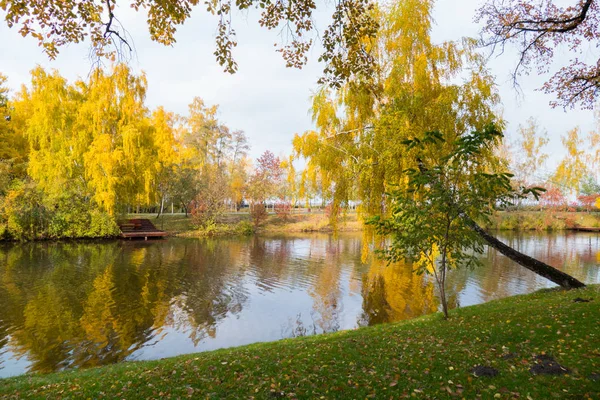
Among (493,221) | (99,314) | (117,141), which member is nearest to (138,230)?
(117,141)

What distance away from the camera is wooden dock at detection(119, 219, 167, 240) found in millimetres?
30987

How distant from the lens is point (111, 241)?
2931 centimetres

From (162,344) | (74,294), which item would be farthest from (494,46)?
(74,294)

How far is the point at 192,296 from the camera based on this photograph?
44.4 feet

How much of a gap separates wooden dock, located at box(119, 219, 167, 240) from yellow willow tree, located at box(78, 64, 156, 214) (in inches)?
137

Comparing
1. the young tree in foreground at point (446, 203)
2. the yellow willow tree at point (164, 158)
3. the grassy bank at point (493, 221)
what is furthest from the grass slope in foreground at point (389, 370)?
the grassy bank at point (493, 221)

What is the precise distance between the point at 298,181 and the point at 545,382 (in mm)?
8482

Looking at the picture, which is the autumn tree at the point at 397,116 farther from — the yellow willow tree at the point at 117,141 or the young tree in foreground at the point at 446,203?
the yellow willow tree at the point at 117,141

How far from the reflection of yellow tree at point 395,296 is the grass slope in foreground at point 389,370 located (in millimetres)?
4363

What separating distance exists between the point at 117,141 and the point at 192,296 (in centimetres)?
2010

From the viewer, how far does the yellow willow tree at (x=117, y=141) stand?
26969mm

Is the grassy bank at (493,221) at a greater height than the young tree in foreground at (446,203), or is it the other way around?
the young tree in foreground at (446,203)

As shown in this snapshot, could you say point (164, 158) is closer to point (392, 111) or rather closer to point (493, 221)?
point (392, 111)

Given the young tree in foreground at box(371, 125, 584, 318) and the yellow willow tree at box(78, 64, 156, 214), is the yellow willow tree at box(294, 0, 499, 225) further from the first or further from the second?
the yellow willow tree at box(78, 64, 156, 214)
